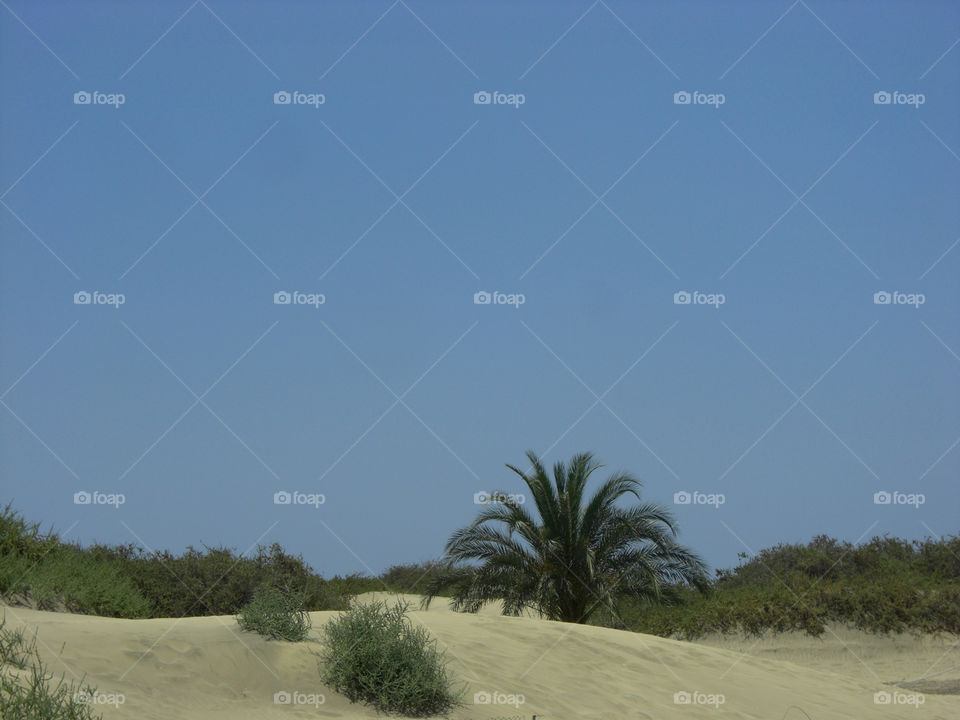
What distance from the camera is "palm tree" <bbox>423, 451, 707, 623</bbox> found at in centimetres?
2220

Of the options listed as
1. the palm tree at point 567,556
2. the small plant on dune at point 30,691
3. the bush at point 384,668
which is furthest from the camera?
the palm tree at point 567,556

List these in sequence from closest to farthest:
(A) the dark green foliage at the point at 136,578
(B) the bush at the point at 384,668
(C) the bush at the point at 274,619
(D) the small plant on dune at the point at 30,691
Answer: (D) the small plant on dune at the point at 30,691 < (B) the bush at the point at 384,668 < (C) the bush at the point at 274,619 < (A) the dark green foliage at the point at 136,578

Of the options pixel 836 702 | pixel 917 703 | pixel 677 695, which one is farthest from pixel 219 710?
pixel 917 703

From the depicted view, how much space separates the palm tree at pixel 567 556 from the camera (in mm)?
22203

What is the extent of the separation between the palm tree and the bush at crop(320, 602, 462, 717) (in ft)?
39.4

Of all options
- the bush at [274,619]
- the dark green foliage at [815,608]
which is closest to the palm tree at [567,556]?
the dark green foliage at [815,608]

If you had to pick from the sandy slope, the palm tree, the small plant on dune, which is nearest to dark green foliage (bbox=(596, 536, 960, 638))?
the palm tree

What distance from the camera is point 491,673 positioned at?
38.4 ft

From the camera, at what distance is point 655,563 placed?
73.2 feet

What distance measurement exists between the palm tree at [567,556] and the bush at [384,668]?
12.0 metres

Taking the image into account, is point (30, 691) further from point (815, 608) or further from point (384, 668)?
point (815, 608)

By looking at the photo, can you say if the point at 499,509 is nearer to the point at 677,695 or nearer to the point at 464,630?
the point at 464,630

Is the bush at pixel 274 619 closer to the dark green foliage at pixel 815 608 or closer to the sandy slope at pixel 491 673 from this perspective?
the sandy slope at pixel 491 673

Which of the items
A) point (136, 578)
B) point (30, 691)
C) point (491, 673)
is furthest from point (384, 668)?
point (136, 578)
